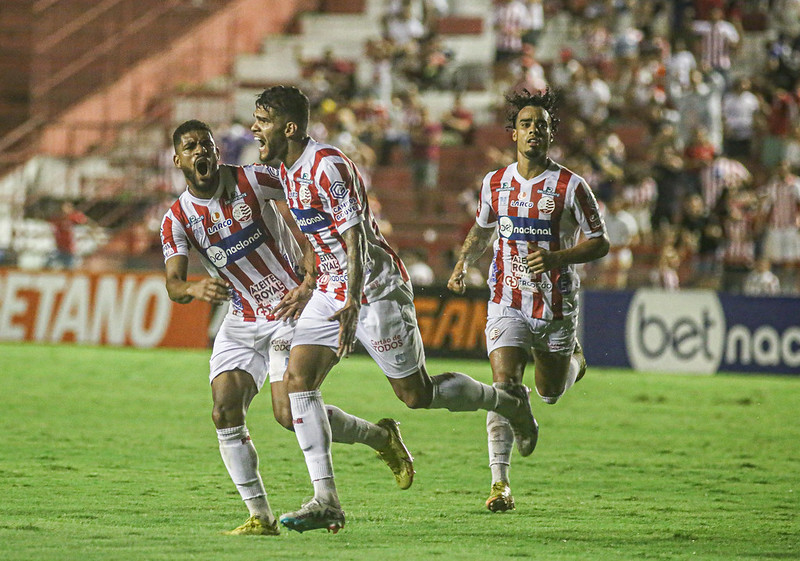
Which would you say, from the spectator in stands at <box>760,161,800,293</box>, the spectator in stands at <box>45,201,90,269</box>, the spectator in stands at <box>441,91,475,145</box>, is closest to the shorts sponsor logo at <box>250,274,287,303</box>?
the spectator in stands at <box>760,161,800,293</box>

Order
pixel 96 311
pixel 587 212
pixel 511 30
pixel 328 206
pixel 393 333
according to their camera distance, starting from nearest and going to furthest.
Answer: pixel 328 206 → pixel 393 333 → pixel 587 212 → pixel 96 311 → pixel 511 30

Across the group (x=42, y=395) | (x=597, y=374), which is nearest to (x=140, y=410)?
(x=42, y=395)

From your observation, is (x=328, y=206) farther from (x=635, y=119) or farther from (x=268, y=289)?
(x=635, y=119)

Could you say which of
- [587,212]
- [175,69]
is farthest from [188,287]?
[175,69]

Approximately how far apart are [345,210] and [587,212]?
6.03 ft

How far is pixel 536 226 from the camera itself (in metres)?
7.77

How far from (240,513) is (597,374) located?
10.1 metres

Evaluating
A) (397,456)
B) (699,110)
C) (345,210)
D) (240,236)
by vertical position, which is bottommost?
(397,456)

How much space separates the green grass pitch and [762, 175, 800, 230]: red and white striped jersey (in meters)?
3.25

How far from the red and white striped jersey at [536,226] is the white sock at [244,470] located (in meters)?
2.19

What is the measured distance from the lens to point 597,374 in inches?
654

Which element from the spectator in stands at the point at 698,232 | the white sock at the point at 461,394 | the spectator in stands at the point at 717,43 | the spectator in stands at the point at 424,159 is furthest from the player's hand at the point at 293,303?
the spectator in stands at the point at 717,43

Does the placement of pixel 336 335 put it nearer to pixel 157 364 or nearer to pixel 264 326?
pixel 264 326

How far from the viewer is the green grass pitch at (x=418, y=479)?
6273mm
